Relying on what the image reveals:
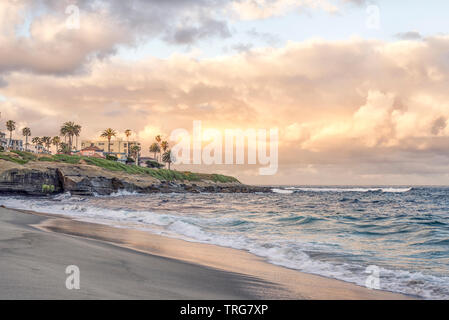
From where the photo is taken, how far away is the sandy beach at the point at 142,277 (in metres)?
4.70

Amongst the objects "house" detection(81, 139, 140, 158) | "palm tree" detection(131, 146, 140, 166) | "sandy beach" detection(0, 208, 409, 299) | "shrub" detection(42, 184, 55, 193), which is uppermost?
"house" detection(81, 139, 140, 158)

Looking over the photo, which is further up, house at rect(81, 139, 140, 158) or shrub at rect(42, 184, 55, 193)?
house at rect(81, 139, 140, 158)

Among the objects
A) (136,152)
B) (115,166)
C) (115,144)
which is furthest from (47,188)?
(115,144)

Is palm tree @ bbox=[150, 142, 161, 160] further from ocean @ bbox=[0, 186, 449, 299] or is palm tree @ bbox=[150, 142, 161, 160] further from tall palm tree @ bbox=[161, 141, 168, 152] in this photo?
ocean @ bbox=[0, 186, 449, 299]

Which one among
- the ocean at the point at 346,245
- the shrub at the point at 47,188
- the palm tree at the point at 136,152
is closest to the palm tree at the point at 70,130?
the palm tree at the point at 136,152

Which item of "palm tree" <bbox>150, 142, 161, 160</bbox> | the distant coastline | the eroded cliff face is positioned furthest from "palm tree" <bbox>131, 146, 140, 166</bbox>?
the eroded cliff face

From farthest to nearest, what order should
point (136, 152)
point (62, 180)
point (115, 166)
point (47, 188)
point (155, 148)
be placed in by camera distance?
point (155, 148) → point (136, 152) → point (115, 166) → point (62, 180) → point (47, 188)

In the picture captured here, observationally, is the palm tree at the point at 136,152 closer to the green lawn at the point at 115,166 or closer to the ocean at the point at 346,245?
the green lawn at the point at 115,166

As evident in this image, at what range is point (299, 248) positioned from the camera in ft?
41.0

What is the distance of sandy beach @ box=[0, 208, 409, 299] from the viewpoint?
15.4 feet

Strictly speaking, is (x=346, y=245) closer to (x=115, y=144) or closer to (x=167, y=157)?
(x=167, y=157)

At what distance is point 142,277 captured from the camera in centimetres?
622
